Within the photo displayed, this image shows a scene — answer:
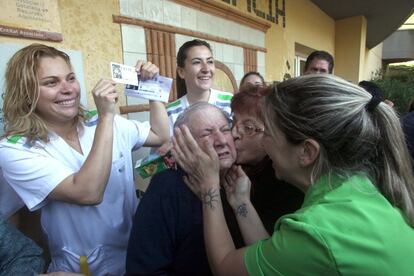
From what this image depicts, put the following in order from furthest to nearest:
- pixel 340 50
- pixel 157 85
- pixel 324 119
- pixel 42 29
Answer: pixel 340 50, pixel 42 29, pixel 157 85, pixel 324 119

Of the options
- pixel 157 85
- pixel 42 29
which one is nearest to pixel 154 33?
pixel 42 29

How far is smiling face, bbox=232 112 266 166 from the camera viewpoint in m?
1.43

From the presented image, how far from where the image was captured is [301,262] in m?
0.81

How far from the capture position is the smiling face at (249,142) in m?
1.43

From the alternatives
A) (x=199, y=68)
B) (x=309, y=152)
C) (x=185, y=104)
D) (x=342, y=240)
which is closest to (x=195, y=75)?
(x=199, y=68)

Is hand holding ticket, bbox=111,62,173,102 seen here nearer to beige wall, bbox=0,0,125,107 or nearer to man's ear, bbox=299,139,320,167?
beige wall, bbox=0,0,125,107

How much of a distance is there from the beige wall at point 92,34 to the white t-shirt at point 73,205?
36.2 inches

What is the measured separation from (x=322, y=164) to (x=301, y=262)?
30 centimetres

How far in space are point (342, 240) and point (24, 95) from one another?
1.33 meters

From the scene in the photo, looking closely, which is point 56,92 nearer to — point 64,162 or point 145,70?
point 64,162

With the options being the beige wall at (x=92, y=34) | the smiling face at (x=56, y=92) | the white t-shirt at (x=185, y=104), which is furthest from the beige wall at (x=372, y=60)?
the smiling face at (x=56, y=92)

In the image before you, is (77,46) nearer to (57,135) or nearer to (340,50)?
(57,135)

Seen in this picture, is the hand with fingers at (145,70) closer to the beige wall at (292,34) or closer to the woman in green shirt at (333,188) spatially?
the woman in green shirt at (333,188)

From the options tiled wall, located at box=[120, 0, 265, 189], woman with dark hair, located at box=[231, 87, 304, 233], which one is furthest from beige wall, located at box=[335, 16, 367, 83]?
woman with dark hair, located at box=[231, 87, 304, 233]
